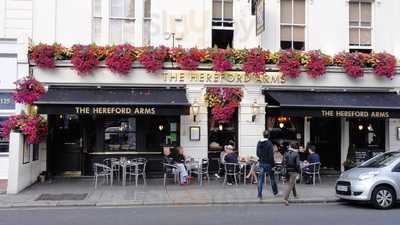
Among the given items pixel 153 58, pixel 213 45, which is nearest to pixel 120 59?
pixel 153 58

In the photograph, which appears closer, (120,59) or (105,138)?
(120,59)

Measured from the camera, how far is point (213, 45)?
19.5m

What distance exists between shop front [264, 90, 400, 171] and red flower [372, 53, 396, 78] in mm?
793

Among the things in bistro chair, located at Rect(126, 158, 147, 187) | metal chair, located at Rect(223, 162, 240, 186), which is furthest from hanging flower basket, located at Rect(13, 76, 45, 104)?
metal chair, located at Rect(223, 162, 240, 186)

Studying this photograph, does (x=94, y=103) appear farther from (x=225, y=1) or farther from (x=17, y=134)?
(x=225, y=1)

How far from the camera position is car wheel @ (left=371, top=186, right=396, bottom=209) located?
12.6 metres

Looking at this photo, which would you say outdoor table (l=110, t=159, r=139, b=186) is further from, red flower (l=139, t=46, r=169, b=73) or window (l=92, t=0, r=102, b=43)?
window (l=92, t=0, r=102, b=43)

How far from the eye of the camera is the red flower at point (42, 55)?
17375 mm

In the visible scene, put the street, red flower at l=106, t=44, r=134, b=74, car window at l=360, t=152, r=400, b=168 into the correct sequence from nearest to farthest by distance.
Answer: the street, car window at l=360, t=152, r=400, b=168, red flower at l=106, t=44, r=134, b=74

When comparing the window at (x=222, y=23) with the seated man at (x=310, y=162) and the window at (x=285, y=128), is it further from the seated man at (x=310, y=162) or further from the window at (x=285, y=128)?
the seated man at (x=310, y=162)

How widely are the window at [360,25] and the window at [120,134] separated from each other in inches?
358

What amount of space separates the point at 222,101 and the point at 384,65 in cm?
619

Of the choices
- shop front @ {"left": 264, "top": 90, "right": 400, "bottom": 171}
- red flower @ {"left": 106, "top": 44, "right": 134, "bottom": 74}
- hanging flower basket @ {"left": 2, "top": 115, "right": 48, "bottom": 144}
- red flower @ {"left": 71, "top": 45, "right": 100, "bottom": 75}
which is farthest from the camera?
shop front @ {"left": 264, "top": 90, "right": 400, "bottom": 171}

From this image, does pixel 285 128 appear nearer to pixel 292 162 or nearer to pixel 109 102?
pixel 292 162
